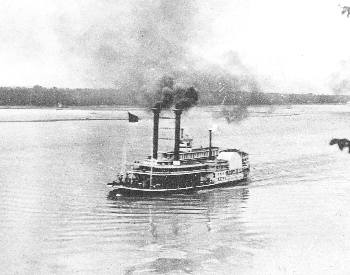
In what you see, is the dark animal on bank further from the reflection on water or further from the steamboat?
the steamboat

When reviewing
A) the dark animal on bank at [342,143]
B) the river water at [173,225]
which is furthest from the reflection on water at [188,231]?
the dark animal on bank at [342,143]

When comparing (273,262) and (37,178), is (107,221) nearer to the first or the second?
(273,262)

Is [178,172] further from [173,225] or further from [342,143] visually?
[342,143]

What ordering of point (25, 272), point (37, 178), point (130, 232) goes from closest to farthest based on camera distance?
point (25, 272), point (130, 232), point (37, 178)

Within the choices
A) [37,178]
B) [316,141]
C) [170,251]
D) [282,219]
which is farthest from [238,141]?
[170,251]

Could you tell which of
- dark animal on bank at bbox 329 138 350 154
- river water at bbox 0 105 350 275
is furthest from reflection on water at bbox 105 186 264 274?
dark animal on bank at bbox 329 138 350 154

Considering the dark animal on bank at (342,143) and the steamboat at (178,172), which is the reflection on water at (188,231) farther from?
the dark animal on bank at (342,143)

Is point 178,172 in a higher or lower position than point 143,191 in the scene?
higher

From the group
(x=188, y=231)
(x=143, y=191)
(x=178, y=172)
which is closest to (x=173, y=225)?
(x=188, y=231)
